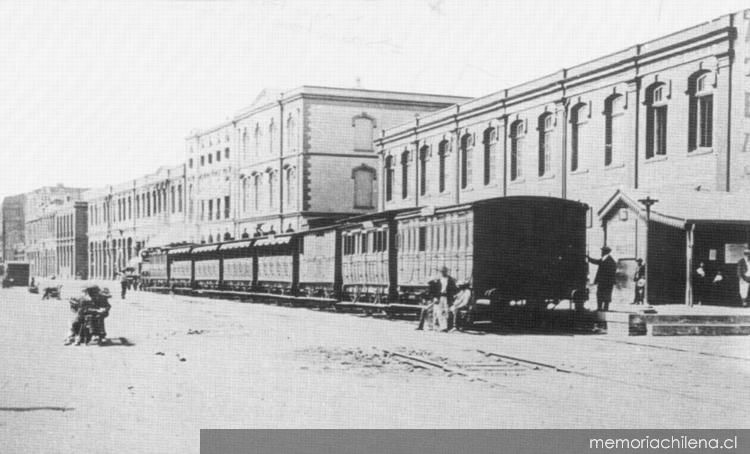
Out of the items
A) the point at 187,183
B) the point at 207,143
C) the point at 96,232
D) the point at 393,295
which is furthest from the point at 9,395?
the point at 96,232

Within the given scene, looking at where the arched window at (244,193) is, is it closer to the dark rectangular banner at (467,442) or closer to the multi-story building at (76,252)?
the multi-story building at (76,252)

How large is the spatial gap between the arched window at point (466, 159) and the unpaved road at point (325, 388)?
22.0 meters

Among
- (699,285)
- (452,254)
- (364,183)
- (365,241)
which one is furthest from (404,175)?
(452,254)

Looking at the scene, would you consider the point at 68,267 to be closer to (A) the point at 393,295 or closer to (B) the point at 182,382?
(A) the point at 393,295

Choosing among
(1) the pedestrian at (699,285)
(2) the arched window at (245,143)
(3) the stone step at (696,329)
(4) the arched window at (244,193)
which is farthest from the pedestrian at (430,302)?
(4) the arched window at (244,193)

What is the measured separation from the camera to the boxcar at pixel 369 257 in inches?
922

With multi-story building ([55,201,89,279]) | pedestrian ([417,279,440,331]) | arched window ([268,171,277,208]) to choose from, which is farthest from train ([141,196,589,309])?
arched window ([268,171,277,208])

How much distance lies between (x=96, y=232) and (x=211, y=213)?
10911 mm

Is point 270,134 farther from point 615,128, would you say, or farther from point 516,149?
point 615,128

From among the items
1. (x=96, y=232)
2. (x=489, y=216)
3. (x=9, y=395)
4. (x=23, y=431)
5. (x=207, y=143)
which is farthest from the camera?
(x=96, y=232)

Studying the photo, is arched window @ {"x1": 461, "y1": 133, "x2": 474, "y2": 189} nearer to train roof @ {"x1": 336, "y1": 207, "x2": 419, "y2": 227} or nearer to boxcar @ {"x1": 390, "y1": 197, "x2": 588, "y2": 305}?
train roof @ {"x1": 336, "y1": 207, "x2": 419, "y2": 227}

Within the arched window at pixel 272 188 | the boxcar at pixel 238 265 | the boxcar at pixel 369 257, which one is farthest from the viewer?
the arched window at pixel 272 188

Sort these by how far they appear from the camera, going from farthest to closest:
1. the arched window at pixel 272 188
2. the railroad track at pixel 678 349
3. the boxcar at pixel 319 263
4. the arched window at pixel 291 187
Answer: the arched window at pixel 272 188, the arched window at pixel 291 187, the boxcar at pixel 319 263, the railroad track at pixel 678 349

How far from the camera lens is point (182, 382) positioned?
10.7 metres
